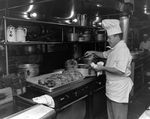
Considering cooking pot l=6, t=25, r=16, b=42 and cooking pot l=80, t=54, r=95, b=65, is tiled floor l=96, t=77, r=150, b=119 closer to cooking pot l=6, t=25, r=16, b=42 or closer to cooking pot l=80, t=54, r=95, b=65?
cooking pot l=80, t=54, r=95, b=65

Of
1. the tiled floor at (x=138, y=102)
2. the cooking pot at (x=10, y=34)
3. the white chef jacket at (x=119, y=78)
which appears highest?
the cooking pot at (x=10, y=34)

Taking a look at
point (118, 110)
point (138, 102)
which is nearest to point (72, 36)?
point (118, 110)

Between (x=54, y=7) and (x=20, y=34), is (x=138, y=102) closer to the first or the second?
(x=54, y=7)

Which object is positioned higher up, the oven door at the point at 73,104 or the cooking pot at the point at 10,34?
the cooking pot at the point at 10,34

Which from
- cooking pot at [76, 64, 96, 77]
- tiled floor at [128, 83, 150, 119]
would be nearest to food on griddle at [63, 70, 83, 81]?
cooking pot at [76, 64, 96, 77]

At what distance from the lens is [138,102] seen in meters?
4.18

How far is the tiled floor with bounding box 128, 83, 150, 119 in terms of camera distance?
3.54 m

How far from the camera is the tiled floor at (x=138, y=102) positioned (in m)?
3.54

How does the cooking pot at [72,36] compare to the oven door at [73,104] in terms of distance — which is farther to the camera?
the cooking pot at [72,36]

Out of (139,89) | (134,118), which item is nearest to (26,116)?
(134,118)

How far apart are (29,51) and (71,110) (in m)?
1.52

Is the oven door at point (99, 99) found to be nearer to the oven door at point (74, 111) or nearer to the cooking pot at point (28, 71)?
the oven door at point (74, 111)

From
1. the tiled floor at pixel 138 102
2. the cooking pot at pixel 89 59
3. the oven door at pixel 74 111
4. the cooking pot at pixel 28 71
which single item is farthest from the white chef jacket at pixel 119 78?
the cooking pot at pixel 28 71

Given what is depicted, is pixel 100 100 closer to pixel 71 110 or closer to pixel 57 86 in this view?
pixel 71 110
